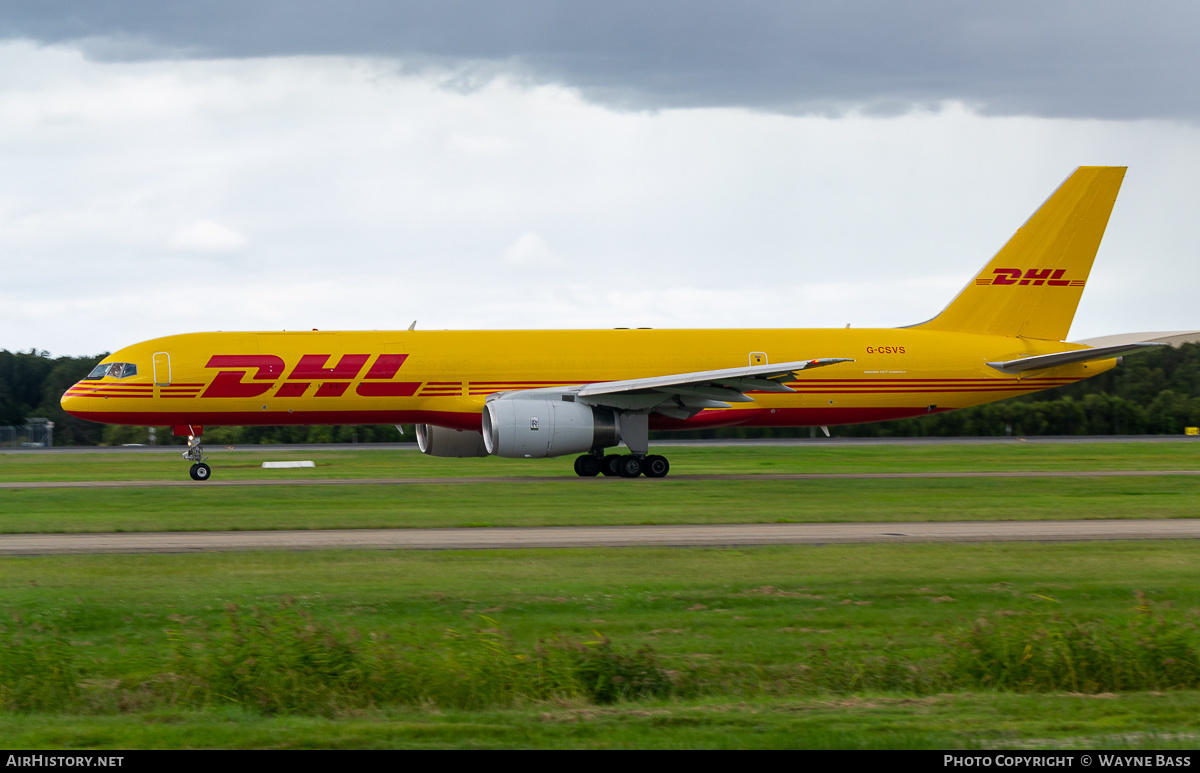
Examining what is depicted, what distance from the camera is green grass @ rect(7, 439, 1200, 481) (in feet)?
119

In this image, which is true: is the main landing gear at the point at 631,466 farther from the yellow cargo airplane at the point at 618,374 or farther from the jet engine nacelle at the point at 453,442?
the jet engine nacelle at the point at 453,442

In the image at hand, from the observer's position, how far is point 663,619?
12.9 meters

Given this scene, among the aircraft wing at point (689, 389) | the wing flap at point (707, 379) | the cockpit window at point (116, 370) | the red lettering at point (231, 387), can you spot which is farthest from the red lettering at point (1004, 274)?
the cockpit window at point (116, 370)

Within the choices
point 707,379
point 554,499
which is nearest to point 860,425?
point 707,379

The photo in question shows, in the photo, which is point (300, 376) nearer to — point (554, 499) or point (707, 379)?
point (554, 499)

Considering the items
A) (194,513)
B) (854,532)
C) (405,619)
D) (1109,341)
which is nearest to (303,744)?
(405,619)

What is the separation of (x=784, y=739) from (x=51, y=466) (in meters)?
38.7

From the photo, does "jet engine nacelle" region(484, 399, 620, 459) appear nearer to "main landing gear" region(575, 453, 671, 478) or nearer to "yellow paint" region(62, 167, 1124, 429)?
"main landing gear" region(575, 453, 671, 478)

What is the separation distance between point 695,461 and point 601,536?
917 inches

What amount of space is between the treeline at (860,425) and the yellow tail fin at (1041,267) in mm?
24204

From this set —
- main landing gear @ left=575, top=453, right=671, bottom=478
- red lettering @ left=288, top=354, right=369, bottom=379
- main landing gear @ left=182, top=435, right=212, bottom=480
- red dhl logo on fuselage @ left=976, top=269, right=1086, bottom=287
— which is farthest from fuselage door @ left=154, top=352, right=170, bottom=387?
red dhl logo on fuselage @ left=976, top=269, right=1086, bottom=287
